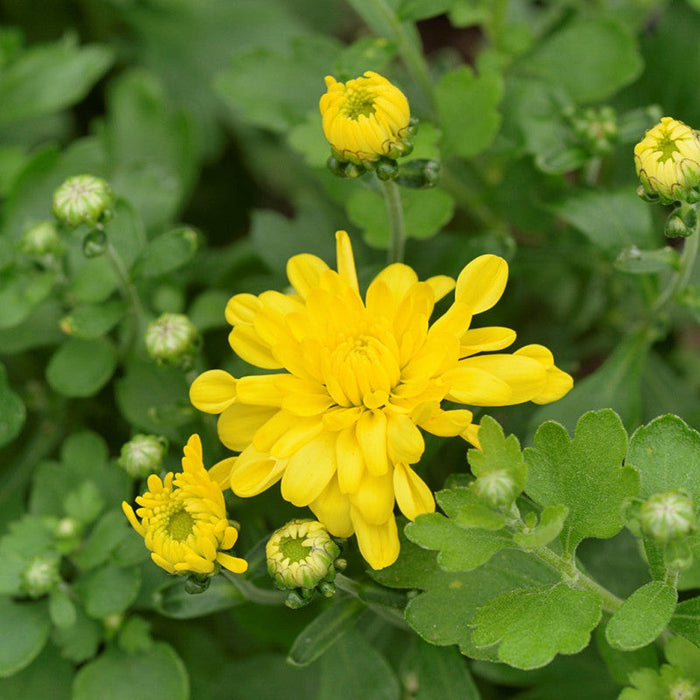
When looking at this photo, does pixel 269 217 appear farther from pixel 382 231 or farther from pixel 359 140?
pixel 359 140

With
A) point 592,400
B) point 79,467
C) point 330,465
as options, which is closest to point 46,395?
point 79,467

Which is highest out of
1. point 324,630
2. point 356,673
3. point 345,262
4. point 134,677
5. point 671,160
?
point 671,160

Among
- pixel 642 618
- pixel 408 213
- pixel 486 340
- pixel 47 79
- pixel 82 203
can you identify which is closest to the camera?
pixel 642 618

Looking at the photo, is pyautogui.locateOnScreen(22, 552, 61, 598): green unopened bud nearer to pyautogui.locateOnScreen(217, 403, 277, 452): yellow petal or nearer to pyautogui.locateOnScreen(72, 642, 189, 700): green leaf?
pyautogui.locateOnScreen(72, 642, 189, 700): green leaf

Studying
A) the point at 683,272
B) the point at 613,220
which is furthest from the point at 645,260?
the point at 613,220

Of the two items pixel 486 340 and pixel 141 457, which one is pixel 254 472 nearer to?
pixel 141 457

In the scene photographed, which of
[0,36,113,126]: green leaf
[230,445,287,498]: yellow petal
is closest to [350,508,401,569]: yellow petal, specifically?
[230,445,287,498]: yellow petal
